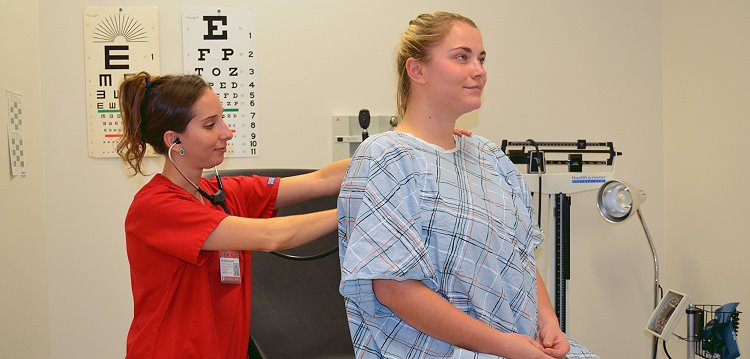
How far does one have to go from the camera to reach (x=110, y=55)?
9.34ft

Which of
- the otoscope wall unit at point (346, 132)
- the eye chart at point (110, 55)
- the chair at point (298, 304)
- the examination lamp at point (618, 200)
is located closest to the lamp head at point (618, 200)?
the examination lamp at point (618, 200)

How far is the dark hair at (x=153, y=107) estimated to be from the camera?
1.63 meters

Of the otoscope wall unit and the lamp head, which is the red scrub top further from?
the lamp head

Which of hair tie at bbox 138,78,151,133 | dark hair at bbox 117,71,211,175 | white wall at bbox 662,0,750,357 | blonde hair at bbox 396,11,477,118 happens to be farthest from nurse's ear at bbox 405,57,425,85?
white wall at bbox 662,0,750,357

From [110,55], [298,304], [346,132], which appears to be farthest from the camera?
[346,132]

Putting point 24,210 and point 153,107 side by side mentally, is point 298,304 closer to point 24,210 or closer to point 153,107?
point 153,107

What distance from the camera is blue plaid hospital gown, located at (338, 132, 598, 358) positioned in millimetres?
1358

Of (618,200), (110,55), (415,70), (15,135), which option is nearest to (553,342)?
(415,70)

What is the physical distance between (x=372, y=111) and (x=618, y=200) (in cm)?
104

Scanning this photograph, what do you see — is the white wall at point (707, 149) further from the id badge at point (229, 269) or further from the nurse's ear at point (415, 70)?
the id badge at point (229, 269)

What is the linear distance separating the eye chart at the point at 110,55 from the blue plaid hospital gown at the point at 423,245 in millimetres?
1686

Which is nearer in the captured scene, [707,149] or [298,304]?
[298,304]

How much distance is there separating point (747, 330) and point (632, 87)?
3.72ft

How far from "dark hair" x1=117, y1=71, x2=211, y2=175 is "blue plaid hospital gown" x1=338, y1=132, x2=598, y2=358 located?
1.44ft
